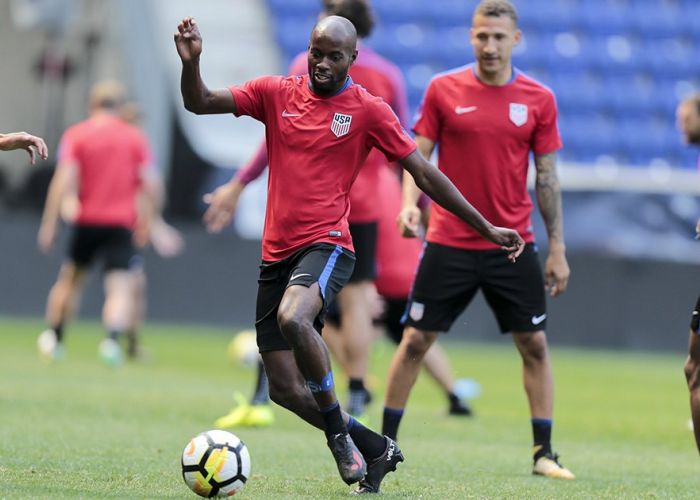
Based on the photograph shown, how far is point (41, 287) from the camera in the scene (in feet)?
64.0

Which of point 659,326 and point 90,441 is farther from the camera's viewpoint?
point 659,326

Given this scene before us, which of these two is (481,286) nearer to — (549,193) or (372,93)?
(549,193)

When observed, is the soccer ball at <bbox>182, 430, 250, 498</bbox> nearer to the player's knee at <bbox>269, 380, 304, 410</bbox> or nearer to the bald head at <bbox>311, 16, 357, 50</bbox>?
the player's knee at <bbox>269, 380, 304, 410</bbox>

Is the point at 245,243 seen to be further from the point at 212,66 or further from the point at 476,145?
the point at 476,145

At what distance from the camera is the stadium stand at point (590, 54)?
71.6 ft

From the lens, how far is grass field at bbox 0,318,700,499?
6484 mm

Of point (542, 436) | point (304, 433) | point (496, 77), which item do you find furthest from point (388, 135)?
point (304, 433)

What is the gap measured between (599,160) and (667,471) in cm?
1430

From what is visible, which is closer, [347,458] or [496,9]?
[347,458]

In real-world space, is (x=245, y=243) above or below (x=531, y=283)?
below

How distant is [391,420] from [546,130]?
5.91ft

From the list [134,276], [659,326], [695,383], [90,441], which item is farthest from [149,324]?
[695,383]

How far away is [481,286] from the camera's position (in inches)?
301

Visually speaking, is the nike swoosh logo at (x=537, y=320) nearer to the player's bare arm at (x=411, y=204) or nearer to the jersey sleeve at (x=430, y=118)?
the player's bare arm at (x=411, y=204)
